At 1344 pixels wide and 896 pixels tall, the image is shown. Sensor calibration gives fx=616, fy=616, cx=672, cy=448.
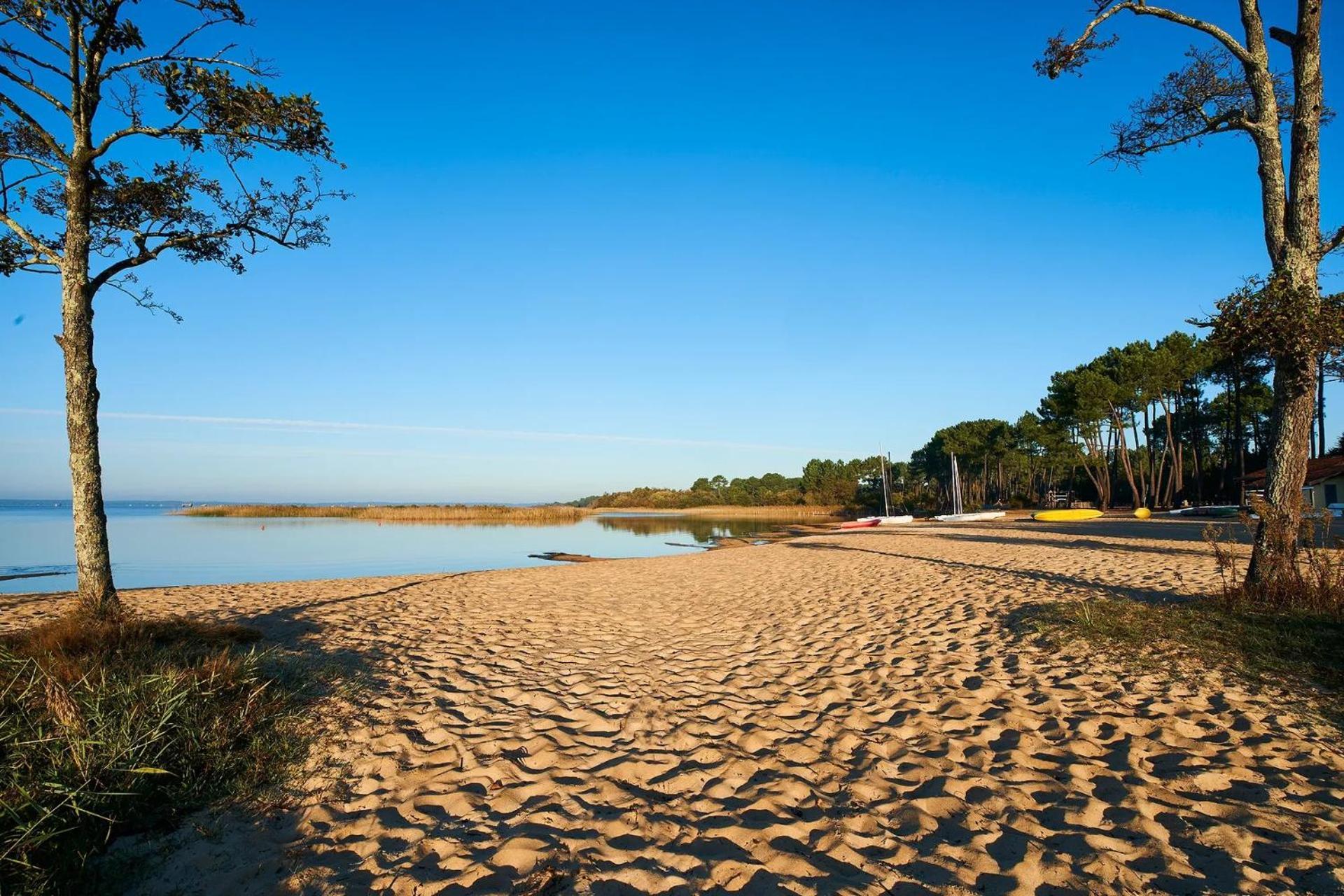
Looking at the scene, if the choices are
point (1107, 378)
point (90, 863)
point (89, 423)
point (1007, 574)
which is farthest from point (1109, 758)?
point (1107, 378)

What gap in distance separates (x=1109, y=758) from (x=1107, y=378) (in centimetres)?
4578

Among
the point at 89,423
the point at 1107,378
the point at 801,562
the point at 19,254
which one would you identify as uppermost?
the point at 1107,378

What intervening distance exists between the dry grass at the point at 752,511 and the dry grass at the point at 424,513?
2261 cm

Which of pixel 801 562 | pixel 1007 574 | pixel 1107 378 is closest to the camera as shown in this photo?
pixel 1007 574

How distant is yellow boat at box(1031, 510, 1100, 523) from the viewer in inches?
1351

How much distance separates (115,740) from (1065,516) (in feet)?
134

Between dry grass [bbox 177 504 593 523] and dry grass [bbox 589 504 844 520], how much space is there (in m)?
22.6

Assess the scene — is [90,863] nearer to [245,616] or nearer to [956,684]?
[956,684]

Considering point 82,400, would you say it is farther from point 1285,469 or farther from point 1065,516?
point 1065,516

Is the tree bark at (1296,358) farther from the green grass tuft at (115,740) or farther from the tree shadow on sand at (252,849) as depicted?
the green grass tuft at (115,740)

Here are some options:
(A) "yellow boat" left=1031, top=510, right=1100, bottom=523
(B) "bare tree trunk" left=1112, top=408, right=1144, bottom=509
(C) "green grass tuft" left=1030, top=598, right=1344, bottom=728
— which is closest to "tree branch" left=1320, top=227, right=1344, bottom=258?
(C) "green grass tuft" left=1030, top=598, right=1344, bottom=728

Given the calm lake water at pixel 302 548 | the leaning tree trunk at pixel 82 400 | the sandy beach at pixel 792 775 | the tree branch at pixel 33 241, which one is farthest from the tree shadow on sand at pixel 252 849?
the calm lake water at pixel 302 548

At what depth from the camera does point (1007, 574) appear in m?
11.9

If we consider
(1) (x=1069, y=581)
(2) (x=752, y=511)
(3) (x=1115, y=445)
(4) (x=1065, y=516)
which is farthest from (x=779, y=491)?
(1) (x=1069, y=581)
